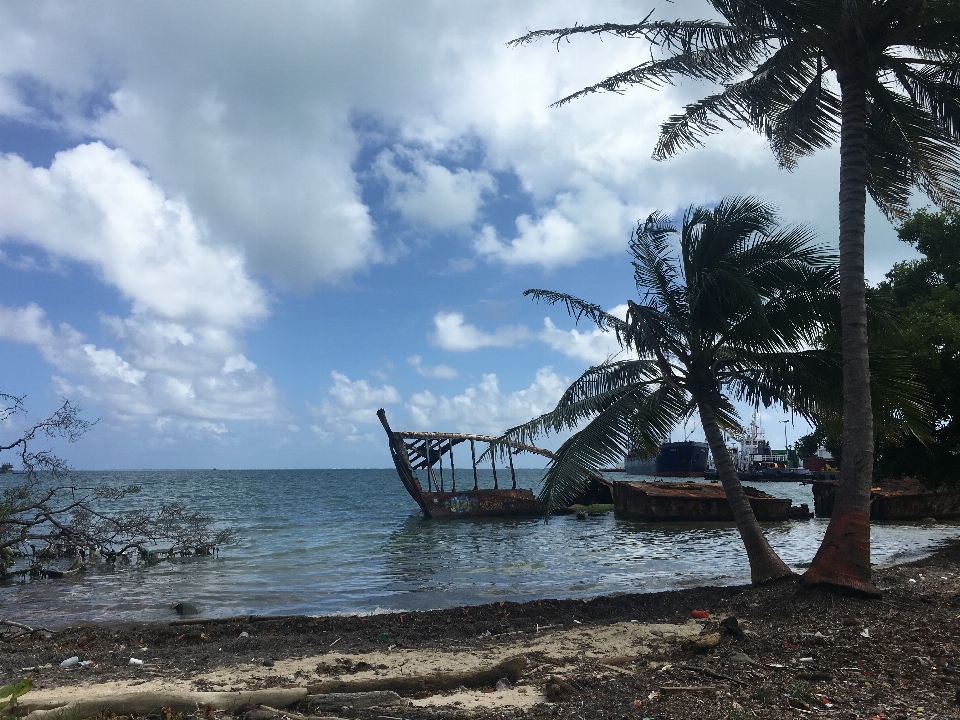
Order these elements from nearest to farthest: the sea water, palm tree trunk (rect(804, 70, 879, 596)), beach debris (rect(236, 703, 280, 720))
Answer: beach debris (rect(236, 703, 280, 720)) → palm tree trunk (rect(804, 70, 879, 596)) → the sea water

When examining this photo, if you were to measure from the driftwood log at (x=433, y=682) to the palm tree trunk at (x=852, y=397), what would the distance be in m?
4.16

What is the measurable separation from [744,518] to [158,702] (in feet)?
27.8

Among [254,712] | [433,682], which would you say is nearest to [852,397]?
[433,682]

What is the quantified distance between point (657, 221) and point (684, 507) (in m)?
24.1

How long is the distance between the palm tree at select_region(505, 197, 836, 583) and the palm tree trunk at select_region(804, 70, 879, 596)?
1280 millimetres

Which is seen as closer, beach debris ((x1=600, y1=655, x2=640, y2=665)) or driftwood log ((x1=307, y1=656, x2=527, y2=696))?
driftwood log ((x1=307, y1=656, x2=527, y2=696))

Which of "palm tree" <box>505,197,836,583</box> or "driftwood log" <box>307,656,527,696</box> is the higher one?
"palm tree" <box>505,197,836,583</box>

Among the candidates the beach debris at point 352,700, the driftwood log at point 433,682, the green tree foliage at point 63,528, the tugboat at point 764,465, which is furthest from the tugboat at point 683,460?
the beach debris at point 352,700

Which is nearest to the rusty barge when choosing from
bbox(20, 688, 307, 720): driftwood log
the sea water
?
the sea water

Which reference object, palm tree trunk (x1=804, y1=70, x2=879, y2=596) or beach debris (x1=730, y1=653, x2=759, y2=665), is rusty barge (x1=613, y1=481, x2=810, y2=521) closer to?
palm tree trunk (x1=804, y1=70, x2=879, y2=596)

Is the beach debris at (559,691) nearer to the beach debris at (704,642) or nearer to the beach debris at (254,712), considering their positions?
the beach debris at (704,642)

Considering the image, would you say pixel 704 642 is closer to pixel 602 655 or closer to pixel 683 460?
pixel 602 655

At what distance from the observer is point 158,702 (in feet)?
19.2

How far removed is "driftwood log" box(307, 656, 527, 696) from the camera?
250 inches
